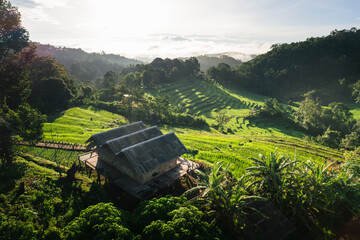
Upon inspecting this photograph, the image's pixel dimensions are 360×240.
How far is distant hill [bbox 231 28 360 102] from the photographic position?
380 feet

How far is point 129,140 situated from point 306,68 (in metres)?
139

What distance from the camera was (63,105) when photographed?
174 ft

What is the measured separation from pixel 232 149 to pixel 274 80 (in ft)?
358

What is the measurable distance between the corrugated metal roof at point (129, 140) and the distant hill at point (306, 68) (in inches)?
4362

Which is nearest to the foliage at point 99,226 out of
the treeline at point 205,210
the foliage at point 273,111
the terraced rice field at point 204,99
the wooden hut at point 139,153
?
the treeline at point 205,210

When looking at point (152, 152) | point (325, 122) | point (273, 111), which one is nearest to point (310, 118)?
point (325, 122)

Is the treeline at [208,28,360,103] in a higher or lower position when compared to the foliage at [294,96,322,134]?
higher

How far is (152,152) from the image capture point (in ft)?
65.9

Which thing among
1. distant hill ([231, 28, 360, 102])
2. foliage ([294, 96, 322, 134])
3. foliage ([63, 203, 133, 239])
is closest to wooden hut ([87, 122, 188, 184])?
foliage ([63, 203, 133, 239])

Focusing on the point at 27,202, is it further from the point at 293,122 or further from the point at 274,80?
the point at 274,80

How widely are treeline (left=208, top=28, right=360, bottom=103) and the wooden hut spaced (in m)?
111

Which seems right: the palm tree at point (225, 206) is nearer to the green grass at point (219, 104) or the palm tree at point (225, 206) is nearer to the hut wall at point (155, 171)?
the hut wall at point (155, 171)

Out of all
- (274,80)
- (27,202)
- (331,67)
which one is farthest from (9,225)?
(331,67)

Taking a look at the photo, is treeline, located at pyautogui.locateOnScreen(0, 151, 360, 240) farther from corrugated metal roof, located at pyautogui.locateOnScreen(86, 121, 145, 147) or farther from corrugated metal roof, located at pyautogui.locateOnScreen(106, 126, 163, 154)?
corrugated metal roof, located at pyautogui.locateOnScreen(86, 121, 145, 147)
